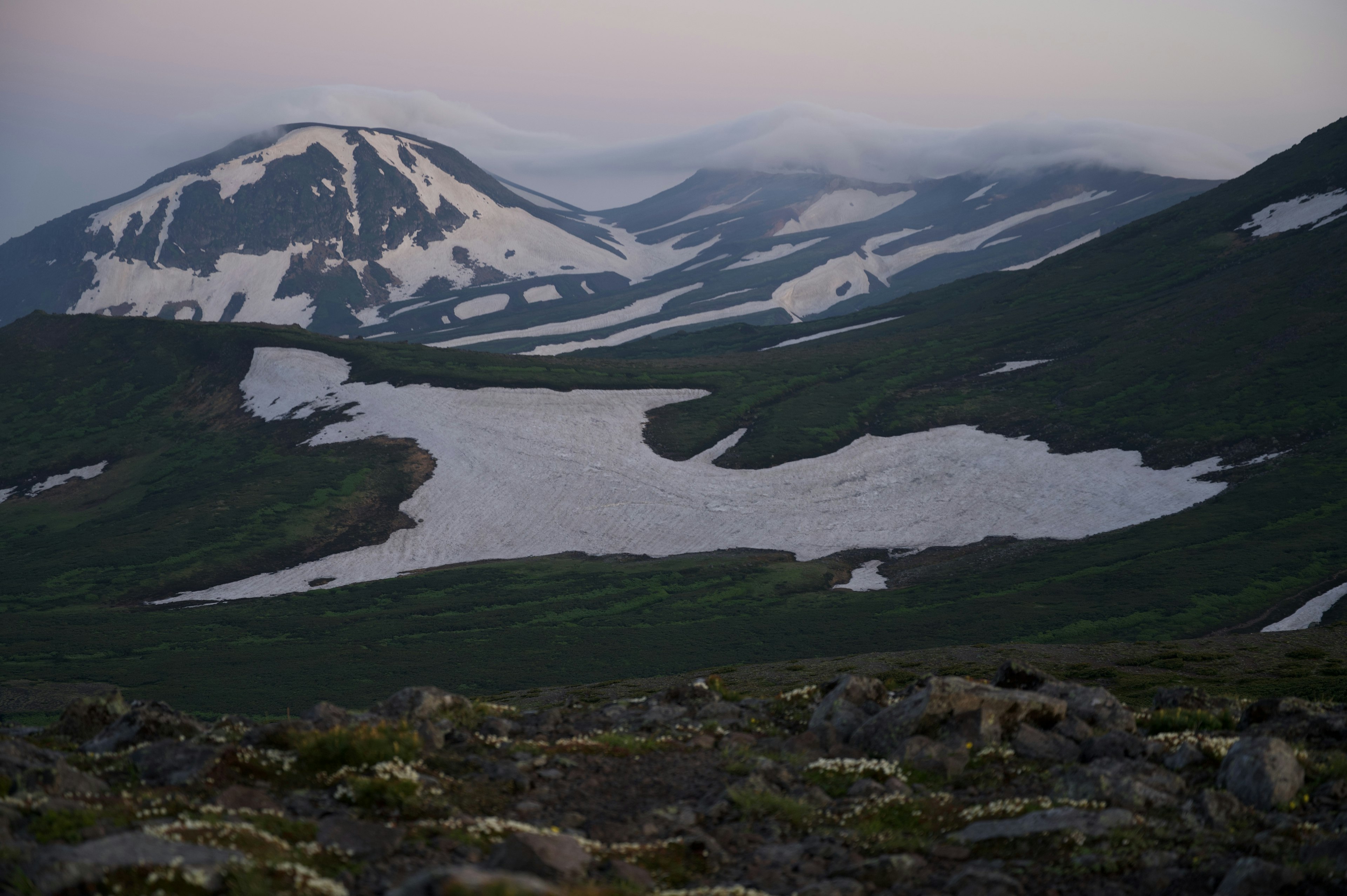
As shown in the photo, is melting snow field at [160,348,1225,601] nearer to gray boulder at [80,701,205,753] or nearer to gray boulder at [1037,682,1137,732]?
gray boulder at [1037,682,1137,732]

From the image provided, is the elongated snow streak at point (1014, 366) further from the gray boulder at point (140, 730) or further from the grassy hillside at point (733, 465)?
the gray boulder at point (140, 730)

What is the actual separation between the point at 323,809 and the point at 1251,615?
53797mm

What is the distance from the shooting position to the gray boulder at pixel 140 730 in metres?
15.9

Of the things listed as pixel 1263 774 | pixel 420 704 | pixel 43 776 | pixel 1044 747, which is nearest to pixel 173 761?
pixel 43 776

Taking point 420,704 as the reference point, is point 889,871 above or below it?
below

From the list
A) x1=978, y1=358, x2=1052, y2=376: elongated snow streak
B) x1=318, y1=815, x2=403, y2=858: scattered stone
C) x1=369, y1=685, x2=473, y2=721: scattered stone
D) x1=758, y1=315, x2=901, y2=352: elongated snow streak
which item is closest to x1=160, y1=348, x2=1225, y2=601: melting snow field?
x1=978, y1=358, x2=1052, y2=376: elongated snow streak

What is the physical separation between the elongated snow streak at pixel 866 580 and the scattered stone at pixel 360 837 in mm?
53209

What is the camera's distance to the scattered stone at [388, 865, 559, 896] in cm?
702

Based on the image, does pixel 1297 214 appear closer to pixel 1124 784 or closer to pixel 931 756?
pixel 931 756

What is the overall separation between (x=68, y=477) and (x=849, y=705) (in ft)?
334

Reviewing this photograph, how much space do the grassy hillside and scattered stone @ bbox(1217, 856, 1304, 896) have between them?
3916cm

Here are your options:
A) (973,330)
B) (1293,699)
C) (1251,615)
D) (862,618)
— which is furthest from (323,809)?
(973,330)

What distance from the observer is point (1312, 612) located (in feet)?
160

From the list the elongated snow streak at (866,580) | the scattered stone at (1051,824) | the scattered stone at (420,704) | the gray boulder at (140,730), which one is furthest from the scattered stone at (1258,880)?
the elongated snow streak at (866,580)
